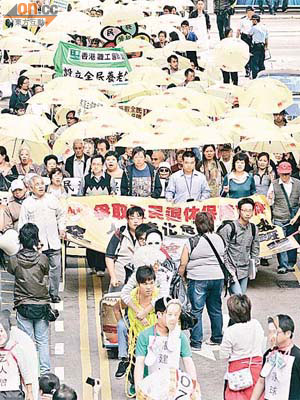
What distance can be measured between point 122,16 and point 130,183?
14.8 m

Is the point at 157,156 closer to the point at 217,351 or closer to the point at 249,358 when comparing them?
the point at 217,351

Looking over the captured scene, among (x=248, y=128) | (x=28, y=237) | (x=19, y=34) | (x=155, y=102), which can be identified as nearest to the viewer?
(x=28, y=237)

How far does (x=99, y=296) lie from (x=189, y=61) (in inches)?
508

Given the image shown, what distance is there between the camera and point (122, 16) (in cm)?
3316

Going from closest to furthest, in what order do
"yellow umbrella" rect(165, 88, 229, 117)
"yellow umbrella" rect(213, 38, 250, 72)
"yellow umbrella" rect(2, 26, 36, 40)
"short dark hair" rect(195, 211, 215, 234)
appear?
"short dark hair" rect(195, 211, 215, 234), "yellow umbrella" rect(165, 88, 229, 117), "yellow umbrella" rect(213, 38, 250, 72), "yellow umbrella" rect(2, 26, 36, 40)

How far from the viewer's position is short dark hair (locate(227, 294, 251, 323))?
12.5m

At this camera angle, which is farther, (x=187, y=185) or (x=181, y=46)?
(x=181, y=46)

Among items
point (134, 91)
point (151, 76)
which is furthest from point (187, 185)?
point (151, 76)

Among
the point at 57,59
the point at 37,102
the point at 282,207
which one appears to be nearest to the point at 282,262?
the point at 282,207

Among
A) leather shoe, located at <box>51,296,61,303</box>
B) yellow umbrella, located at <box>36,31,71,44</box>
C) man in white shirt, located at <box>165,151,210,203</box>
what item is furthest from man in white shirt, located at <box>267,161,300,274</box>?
yellow umbrella, located at <box>36,31,71,44</box>

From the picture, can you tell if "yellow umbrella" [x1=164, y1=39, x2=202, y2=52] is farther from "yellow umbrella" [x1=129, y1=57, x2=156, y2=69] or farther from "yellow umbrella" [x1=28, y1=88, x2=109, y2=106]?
"yellow umbrella" [x1=28, y1=88, x2=109, y2=106]

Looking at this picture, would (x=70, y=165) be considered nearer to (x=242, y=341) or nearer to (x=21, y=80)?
(x=21, y=80)

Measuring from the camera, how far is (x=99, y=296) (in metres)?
17.9

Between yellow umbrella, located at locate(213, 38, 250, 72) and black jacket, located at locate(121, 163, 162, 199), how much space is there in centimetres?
1052
